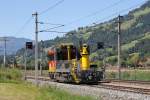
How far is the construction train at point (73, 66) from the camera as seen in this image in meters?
39.8

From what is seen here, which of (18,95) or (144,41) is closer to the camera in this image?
(18,95)

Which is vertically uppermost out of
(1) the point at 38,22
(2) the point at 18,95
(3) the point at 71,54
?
(1) the point at 38,22

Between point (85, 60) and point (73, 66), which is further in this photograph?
point (73, 66)

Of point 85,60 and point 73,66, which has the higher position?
point 85,60

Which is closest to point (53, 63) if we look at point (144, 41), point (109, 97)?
point (109, 97)

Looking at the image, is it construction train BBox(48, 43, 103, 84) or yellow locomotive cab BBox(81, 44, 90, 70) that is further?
yellow locomotive cab BBox(81, 44, 90, 70)

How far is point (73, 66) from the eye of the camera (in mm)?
40875

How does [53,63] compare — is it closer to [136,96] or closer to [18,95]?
[18,95]

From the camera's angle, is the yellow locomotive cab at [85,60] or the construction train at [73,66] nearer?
the construction train at [73,66]

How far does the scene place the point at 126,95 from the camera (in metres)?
25.4

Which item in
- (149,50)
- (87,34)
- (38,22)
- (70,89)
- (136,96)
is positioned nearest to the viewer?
(136,96)

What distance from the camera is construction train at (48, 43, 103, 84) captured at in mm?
39844

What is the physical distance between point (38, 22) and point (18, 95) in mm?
21473

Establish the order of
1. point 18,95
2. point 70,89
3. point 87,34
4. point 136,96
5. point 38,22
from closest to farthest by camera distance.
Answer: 1. point 136,96
2. point 18,95
3. point 70,89
4. point 38,22
5. point 87,34
